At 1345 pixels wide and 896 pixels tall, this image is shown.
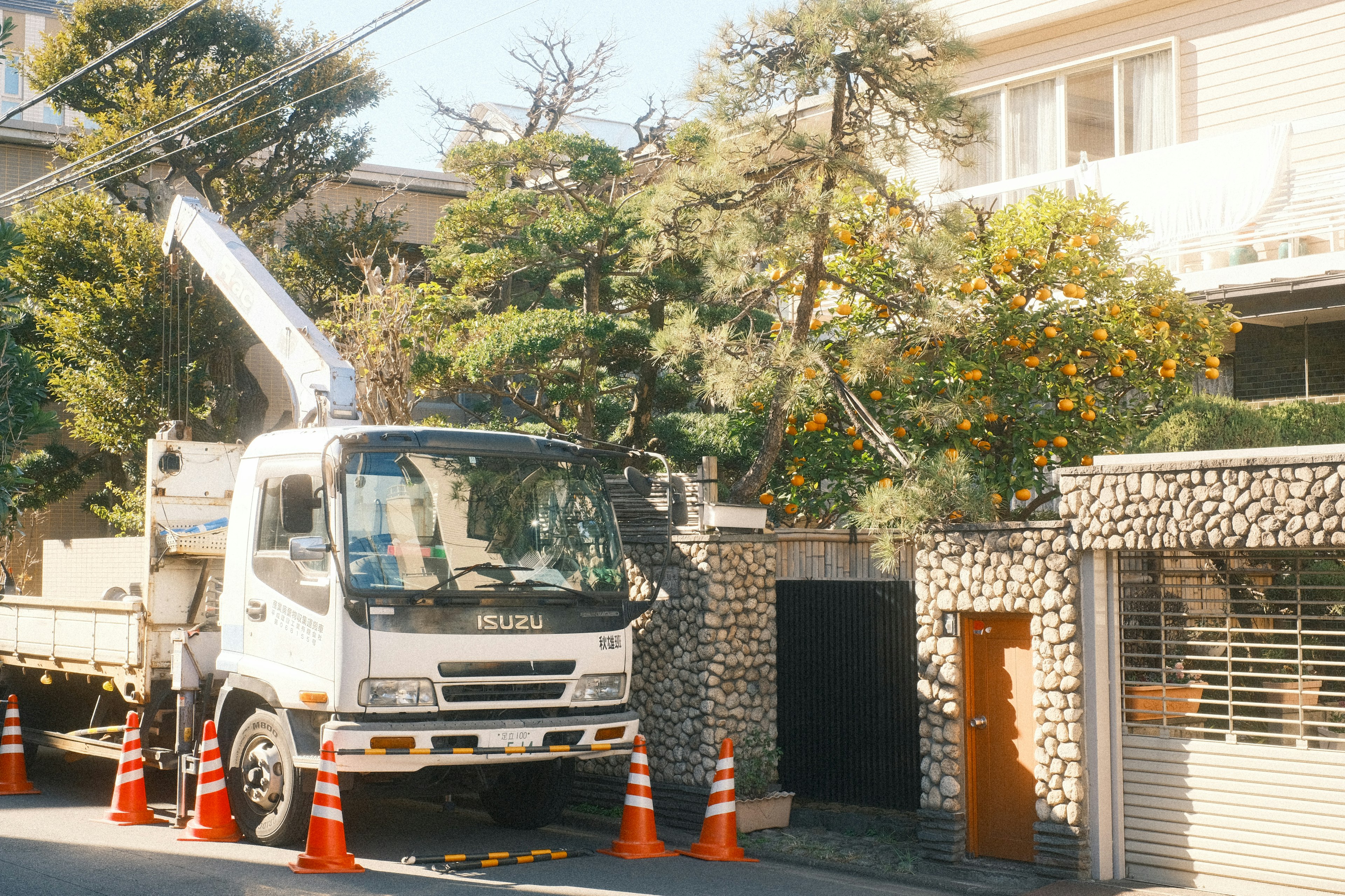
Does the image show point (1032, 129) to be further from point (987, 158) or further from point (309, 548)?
point (309, 548)

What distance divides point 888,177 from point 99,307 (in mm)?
10726

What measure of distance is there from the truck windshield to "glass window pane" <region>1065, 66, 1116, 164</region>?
9.69 m

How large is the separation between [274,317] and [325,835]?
5.51m

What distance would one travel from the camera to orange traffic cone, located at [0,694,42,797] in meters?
12.0

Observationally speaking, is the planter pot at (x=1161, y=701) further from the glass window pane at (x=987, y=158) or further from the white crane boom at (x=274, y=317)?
the glass window pane at (x=987, y=158)

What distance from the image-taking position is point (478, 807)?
1182 centimetres

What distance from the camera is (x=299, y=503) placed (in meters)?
9.13

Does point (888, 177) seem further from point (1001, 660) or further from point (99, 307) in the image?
point (99, 307)

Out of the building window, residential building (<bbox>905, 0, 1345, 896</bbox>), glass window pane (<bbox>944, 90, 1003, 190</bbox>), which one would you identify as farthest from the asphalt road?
glass window pane (<bbox>944, 90, 1003, 190</bbox>)

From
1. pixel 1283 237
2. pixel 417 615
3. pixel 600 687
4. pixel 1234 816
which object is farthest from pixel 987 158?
pixel 417 615

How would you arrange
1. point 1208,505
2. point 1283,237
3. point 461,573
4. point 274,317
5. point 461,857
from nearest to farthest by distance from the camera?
point 1208,505 → point 461,573 → point 461,857 → point 274,317 → point 1283,237

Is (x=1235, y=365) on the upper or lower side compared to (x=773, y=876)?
upper

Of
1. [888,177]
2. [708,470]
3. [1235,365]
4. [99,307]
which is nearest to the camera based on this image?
[708,470]

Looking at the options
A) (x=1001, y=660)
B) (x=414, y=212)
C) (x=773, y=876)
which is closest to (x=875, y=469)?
(x=1001, y=660)
